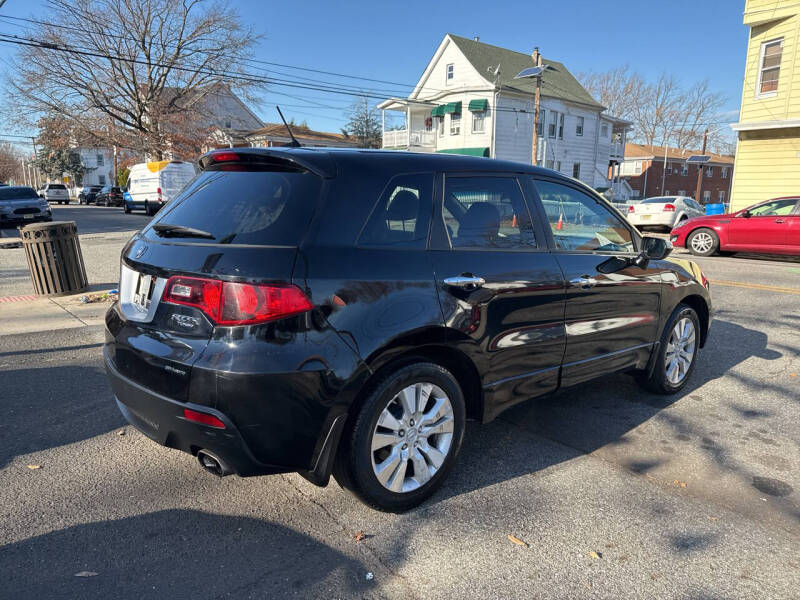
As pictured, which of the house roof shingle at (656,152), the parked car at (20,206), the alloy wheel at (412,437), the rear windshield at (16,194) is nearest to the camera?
the alloy wheel at (412,437)

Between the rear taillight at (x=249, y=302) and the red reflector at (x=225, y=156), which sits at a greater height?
the red reflector at (x=225, y=156)

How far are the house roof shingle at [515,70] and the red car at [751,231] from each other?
20.9 meters

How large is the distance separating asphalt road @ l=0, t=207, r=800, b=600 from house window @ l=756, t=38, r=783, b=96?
20.9 meters

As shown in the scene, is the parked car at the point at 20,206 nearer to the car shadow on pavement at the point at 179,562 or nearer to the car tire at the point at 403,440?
the car shadow on pavement at the point at 179,562

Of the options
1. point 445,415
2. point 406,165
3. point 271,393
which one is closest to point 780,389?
point 445,415

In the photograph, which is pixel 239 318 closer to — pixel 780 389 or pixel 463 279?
pixel 463 279

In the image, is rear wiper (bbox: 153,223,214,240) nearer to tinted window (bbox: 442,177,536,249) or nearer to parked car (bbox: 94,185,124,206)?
tinted window (bbox: 442,177,536,249)

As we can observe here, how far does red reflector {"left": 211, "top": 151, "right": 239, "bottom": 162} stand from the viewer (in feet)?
9.66

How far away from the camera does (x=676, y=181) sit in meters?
60.2

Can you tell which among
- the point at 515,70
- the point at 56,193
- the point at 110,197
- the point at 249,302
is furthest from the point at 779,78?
the point at 56,193

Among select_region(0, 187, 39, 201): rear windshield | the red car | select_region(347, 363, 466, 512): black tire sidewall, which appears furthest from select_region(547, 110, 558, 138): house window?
select_region(347, 363, 466, 512): black tire sidewall

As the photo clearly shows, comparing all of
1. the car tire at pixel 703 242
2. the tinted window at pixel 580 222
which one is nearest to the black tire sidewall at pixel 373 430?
the tinted window at pixel 580 222

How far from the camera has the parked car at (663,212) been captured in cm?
2078

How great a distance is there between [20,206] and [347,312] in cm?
2377
